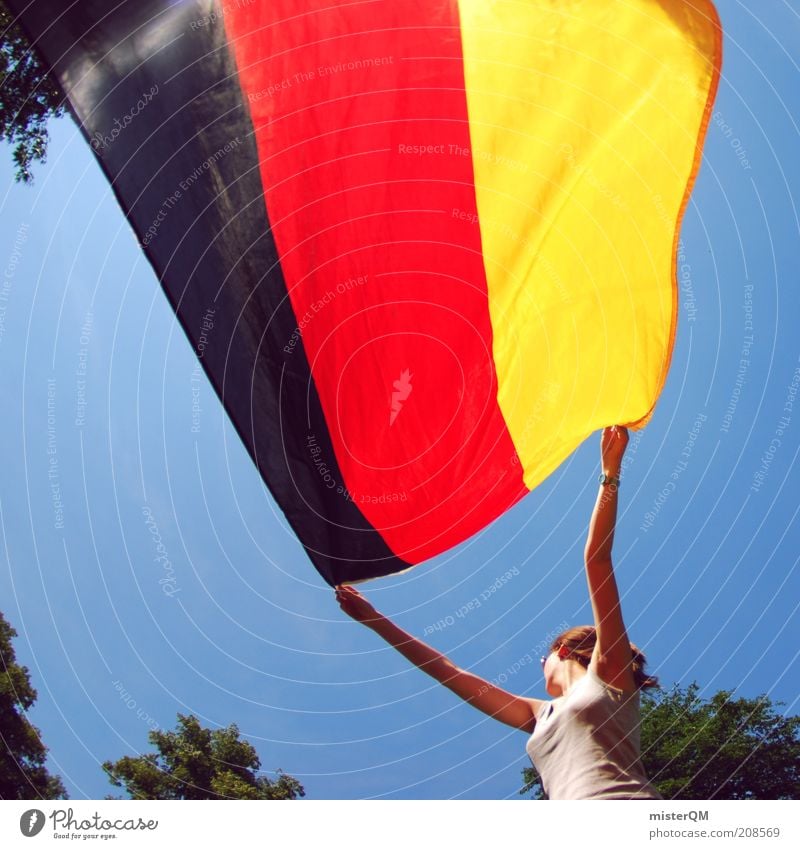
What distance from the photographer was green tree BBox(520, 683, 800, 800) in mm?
6490

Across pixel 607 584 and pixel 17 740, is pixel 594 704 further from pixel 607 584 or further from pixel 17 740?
pixel 17 740

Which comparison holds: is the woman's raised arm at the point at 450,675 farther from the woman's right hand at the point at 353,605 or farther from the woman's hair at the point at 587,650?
the woman's hair at the point at 587,650

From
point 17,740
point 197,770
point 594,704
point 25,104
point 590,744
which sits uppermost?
point 25,104

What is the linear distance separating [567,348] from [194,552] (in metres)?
3.27

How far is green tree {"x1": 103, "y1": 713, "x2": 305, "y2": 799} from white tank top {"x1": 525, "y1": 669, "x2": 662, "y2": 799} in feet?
7.48

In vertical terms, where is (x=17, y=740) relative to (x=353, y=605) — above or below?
below

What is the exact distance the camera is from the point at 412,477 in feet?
19.2

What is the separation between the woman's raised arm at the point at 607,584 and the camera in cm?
409

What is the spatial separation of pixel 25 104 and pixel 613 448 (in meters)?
4.81

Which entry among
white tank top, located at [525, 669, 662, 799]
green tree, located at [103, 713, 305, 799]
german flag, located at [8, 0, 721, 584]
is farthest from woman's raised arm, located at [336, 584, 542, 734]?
green tree, located at [103, 713, 305, 799]

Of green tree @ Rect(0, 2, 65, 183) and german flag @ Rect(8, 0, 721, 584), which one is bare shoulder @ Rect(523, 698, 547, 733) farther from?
green tree @ Rect(0, 2, 65, 183)

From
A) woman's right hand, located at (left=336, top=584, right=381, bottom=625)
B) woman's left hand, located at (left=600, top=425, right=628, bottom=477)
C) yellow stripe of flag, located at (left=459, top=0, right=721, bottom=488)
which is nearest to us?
woman's left hand, located at (left=600, top=425, right=628, bottom=477)

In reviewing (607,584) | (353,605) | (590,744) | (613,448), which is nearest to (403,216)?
(613,448)

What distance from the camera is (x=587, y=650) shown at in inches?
169
